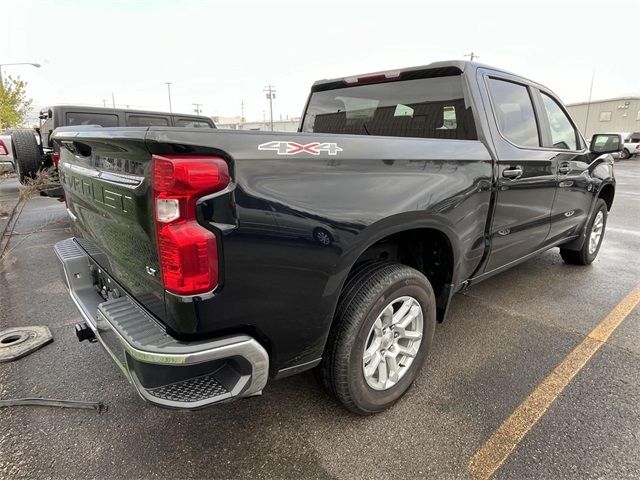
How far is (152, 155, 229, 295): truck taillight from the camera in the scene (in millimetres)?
1433

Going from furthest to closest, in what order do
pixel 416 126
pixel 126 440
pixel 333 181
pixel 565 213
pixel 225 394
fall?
pixel 565 213
pixel 416 126
pixel 126 440
pixel 333 181
pixel 225 394

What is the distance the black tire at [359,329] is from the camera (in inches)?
79.3

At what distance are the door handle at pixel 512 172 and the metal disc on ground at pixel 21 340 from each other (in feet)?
11.5

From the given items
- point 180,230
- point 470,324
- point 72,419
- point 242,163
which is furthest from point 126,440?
point 470,324

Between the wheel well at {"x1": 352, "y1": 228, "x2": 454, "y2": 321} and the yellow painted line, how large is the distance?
717mm

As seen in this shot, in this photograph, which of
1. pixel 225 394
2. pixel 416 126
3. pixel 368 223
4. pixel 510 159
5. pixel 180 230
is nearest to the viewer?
pixel 180 230

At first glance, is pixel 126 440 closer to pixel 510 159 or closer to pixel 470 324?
pixel 470 324

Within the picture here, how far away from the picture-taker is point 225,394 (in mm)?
1604

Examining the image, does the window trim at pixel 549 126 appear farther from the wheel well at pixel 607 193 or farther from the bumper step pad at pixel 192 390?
the bumper step pad at pixel 192 390

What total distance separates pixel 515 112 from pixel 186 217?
8.89 feet

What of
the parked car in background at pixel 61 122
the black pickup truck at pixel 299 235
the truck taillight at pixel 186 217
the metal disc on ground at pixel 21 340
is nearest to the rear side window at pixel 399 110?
the black pickup truck at pixel 299 235

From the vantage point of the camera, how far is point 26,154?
22.1 feet

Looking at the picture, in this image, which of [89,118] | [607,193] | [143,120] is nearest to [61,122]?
[89,118]

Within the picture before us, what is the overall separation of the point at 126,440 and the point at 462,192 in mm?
2285
